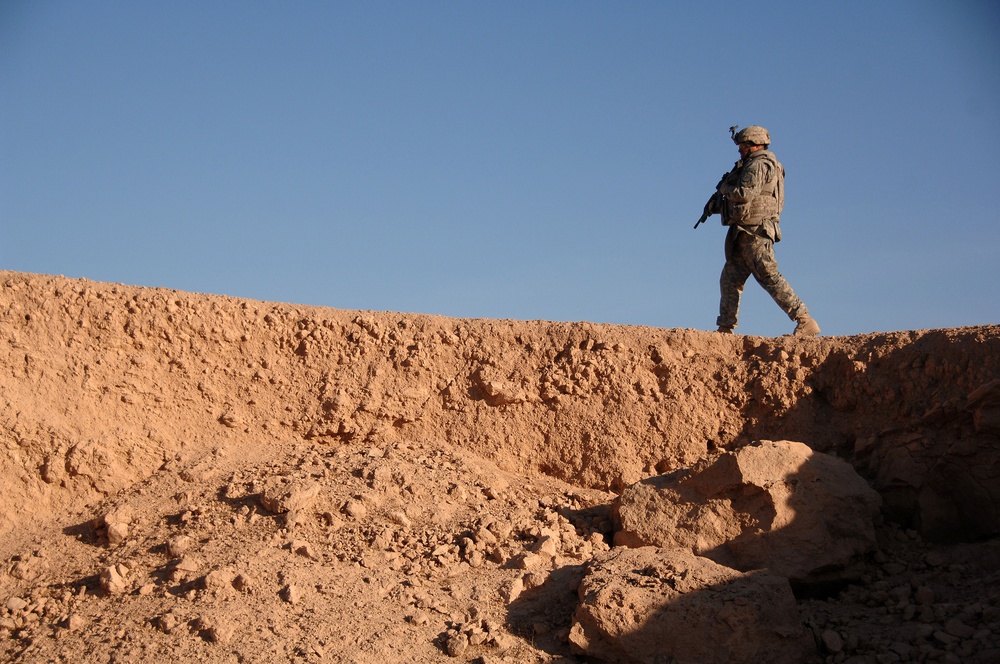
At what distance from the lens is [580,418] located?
6.68 metres

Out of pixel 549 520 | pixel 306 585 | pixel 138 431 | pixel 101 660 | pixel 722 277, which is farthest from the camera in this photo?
pixel 722 277

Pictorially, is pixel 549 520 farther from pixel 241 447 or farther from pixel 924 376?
pixel 924 376

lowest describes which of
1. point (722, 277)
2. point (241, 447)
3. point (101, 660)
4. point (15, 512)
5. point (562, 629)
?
point (101, 660)

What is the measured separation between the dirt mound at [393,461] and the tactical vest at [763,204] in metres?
1.26

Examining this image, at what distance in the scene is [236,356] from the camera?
6629 millimetres

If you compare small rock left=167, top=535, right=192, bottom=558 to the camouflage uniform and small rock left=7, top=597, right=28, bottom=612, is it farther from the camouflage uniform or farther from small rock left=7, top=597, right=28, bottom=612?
the camouflage uniform

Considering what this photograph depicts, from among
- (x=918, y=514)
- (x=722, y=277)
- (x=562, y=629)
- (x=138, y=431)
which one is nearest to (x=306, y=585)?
(x=562, y=629)

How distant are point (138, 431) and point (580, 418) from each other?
2.82 metres

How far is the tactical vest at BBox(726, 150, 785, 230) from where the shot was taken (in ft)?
25.6

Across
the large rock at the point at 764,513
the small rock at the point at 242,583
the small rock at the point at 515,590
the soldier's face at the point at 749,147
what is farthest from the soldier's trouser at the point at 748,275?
the small rock at the point at 242,583

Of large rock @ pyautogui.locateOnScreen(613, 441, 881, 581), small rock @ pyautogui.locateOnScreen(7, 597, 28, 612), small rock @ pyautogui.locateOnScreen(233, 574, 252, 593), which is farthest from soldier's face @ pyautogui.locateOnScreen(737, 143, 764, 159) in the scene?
small rock @ pyautogui.locateOnScreen(7, 597, 28, 612)

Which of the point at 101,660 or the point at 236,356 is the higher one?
the point at 236,356

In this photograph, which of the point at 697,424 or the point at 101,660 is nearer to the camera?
the point at 101,660

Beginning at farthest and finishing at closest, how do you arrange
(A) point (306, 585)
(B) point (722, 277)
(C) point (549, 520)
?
(B) point (722, 277), (C) point (549, 520), (A) point (306, 585)
